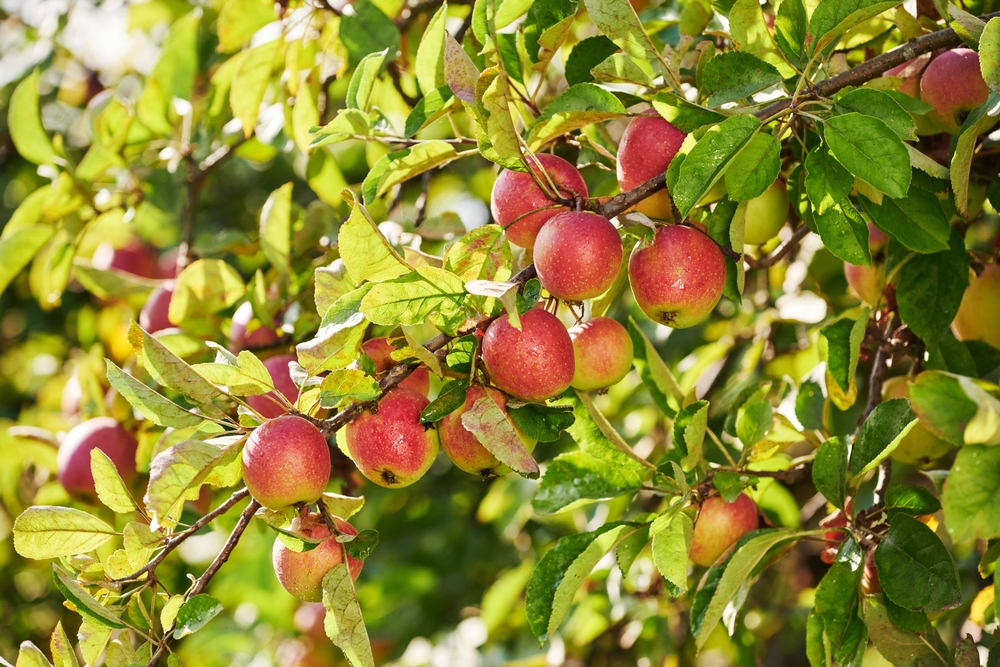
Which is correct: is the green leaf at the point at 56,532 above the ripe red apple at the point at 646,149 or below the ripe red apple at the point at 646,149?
below

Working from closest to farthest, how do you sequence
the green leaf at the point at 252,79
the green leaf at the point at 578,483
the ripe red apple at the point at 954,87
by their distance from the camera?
1. the ripe red apple at the point at 954,87
2. the green leaf at the point at 578,483
3. the green leaf at the point at 252,79

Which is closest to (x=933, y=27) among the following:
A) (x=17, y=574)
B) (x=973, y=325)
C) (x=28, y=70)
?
(x=973, y=325)

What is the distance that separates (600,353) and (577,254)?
23cm

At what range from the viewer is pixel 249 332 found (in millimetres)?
1647

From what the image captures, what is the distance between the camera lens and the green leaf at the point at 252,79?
174cm

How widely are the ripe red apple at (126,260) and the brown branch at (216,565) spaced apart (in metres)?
1.92

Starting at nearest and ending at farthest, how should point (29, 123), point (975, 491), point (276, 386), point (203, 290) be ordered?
point (975, 491), point (276, 386), point (203, 290), point (29, 123)

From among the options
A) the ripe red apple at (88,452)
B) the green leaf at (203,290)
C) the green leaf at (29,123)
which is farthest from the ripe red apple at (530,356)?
the green leaf at (29,123)

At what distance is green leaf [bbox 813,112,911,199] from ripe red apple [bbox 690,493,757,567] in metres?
0.58

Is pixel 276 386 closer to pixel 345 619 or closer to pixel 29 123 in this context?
pixel 345 619

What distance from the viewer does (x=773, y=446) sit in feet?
4.47

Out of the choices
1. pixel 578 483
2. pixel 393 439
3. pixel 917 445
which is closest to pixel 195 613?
pixel 393 439

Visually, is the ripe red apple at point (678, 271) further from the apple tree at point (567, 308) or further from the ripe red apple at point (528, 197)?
the ripe red apple at point (528, 197)

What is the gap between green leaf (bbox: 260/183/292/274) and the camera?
5.41 feet
